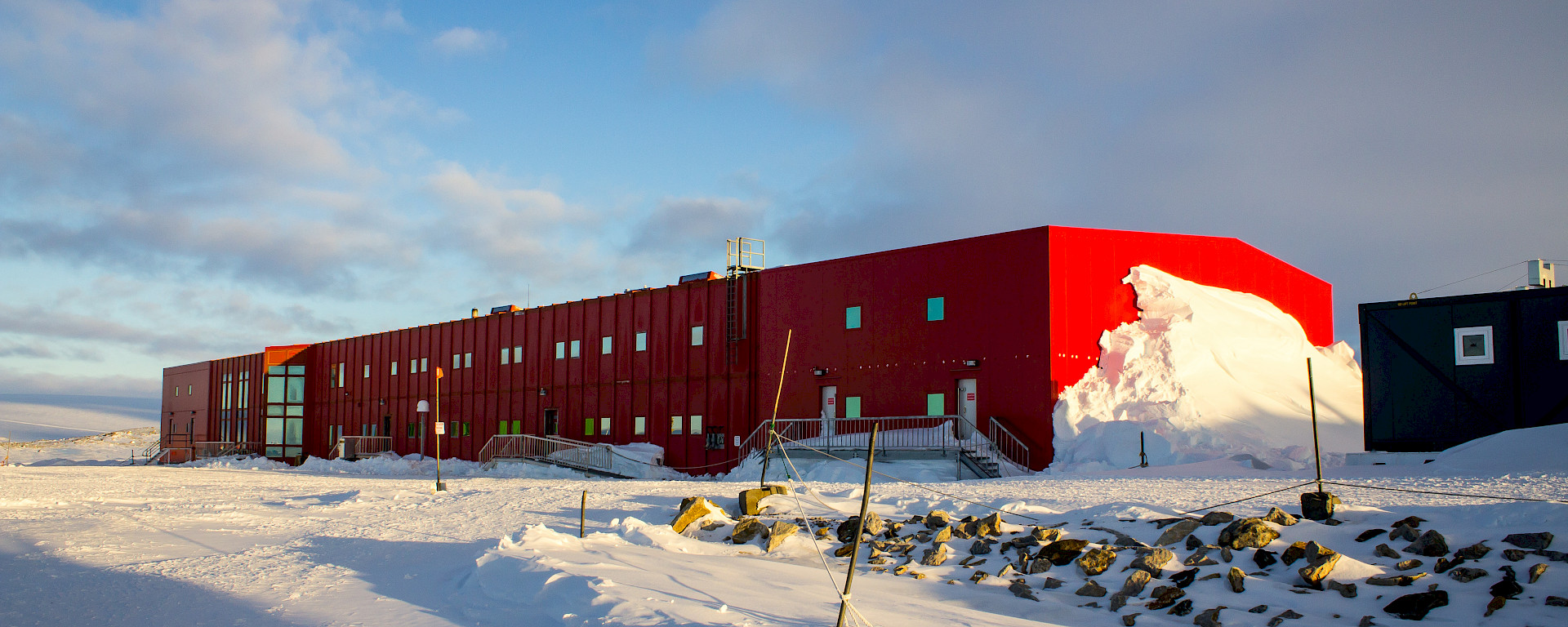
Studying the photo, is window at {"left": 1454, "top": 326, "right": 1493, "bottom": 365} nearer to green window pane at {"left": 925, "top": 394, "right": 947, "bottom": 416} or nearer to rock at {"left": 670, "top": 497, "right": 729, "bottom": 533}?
green window pane at {"left": 925, "top": 394, "right": 947, "bottom": 416}

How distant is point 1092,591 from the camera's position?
437 inches

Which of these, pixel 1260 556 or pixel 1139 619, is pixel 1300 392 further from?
pixel 1139 619

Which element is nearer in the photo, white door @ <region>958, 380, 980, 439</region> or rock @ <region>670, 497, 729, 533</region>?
rock @ <region>670, 497, 729, 533</region>

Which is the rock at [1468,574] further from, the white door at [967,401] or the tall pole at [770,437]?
the white door at [967,401]

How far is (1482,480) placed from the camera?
48.8 ft

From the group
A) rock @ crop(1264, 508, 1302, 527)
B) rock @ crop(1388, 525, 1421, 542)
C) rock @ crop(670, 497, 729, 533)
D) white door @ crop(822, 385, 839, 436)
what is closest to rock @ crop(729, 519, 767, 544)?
rock @ crop(670, 497, 729, 533)

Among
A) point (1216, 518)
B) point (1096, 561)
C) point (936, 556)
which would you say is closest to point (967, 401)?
point (936, 556)

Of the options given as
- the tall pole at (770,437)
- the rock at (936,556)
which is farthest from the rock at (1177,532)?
the tall pole at (770,437)

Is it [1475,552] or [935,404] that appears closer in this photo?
[1475,552]

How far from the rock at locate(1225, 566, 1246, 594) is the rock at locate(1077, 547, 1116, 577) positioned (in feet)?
4.90

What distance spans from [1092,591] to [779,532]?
16.3 feet

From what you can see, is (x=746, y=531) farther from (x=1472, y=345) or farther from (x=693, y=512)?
(x=1472, y=345)

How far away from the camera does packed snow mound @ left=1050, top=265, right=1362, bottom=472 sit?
926 inches

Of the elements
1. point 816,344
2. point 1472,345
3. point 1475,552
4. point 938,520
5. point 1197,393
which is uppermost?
point 816,344
